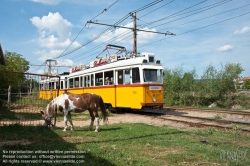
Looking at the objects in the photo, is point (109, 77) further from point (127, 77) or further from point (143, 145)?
point (143, 145)

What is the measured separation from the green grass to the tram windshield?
506cm

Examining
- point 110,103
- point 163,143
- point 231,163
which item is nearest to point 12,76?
point 110,103

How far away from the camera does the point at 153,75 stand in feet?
46.0

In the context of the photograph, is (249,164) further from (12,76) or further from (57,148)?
(12,76)

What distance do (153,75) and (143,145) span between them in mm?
7795

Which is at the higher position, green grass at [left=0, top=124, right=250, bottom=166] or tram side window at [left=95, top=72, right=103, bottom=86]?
tram side window at [left=95, top=72, right=103, bottom=86]

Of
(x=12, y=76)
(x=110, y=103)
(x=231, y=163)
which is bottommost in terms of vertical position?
(x=231, y=163)

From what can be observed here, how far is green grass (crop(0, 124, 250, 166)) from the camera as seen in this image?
5327mm

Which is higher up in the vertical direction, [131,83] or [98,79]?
[98,79]

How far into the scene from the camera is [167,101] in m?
23.1

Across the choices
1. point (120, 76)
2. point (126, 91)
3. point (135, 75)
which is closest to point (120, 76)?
point (120, 76)

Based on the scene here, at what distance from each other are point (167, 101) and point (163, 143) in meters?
16.6

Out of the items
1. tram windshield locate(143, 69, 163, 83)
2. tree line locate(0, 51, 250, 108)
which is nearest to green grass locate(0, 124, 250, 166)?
tram windshield locate(143, 69, 163, 83)

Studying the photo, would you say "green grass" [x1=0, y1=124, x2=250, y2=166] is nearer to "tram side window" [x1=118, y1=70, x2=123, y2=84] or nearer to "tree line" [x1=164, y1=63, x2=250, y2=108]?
"tram side window" [x1=118, y1=70, x2=123, y2=84]
